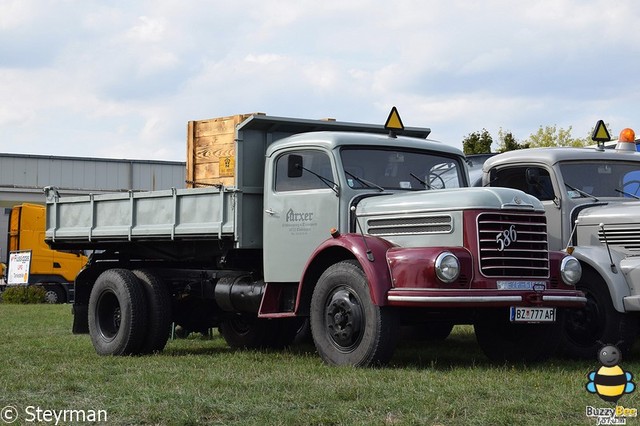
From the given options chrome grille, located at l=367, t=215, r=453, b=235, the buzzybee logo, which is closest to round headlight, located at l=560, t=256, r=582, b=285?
chrome grille, located at l=367, t=215, r=453, b=235

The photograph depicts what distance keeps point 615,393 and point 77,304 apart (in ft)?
23.5

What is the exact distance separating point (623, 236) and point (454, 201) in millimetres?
2136

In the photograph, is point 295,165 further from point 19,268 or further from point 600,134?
point 19,268

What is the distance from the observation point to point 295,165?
991 cm

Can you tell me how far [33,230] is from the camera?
28.2 m

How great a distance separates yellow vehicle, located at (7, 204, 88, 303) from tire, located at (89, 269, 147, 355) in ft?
54.7

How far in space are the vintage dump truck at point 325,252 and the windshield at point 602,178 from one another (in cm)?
112

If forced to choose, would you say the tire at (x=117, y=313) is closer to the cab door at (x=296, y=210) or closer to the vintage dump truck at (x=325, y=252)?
the vintage dump truck at (x=325, y=252)

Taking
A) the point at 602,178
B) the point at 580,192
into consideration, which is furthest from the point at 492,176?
the point at 602,178

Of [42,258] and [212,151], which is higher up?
[212,151]

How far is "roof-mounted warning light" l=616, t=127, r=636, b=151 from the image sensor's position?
11289 millimetres

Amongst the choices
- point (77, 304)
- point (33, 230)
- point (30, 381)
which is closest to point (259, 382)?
point (30, 381)

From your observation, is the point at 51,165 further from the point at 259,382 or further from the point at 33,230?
the point at 259,382

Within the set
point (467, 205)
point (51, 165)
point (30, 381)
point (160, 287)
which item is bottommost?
point (30, 381)
